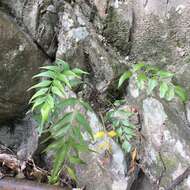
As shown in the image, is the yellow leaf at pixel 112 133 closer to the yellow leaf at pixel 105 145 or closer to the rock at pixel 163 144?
the yellow leaf at pixel 105 145

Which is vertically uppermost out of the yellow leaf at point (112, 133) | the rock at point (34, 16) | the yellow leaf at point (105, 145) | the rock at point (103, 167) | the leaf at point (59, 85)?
the rock at point (34, 16)

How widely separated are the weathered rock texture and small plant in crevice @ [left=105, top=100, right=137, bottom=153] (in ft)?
0.27

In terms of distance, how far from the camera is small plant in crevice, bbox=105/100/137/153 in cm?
157

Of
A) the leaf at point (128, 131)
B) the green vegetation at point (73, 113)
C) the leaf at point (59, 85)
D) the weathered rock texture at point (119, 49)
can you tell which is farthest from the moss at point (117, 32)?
the leaf at point (59, 85)

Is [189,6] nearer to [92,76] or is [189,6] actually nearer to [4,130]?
[92,76]

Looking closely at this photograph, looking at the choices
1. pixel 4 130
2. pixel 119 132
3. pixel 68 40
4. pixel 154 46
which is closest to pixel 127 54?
pixel 154 46

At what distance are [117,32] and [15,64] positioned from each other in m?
0.61

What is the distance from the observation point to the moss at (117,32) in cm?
173

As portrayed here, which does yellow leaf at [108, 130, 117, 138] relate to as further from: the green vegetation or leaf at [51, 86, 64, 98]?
leaf at [51, 86, 64, 98]

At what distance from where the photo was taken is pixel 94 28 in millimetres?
1773

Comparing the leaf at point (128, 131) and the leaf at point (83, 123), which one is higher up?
the leaf at point (83, 123)

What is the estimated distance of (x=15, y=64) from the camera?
168 cm

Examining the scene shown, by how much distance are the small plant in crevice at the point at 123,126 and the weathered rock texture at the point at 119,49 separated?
0.27 ft

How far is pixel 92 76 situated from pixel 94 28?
0.28 m
